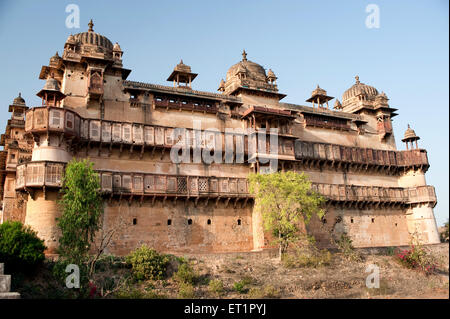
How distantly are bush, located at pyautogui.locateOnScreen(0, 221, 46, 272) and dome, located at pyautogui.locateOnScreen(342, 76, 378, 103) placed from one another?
37140 millimetres

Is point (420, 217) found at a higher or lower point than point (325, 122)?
lower

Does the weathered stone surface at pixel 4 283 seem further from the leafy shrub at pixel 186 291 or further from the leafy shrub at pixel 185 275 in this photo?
the leafy shrub at pixel 185 275

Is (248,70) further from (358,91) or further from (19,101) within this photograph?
(19,101)

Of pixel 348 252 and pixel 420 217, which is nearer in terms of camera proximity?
pixel 348 252

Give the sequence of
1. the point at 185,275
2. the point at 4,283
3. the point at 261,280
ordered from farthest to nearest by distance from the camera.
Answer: the point at 261,280 < the point at 185,275 < the point at 4,283

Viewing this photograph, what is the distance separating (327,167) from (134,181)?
1941 centimetres

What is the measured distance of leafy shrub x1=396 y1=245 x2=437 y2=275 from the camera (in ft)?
100.0

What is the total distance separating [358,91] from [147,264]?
33.1 m

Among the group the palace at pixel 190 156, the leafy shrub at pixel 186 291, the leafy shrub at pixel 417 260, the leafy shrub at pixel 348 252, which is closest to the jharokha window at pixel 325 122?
the palace at pixel 190 156

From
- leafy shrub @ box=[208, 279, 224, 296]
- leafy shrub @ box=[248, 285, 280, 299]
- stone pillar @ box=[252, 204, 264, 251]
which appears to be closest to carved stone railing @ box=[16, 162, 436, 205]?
stone pillar @ box=[252, 204, 264, 251]

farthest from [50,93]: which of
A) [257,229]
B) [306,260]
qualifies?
[306,260]

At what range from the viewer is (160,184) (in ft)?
105

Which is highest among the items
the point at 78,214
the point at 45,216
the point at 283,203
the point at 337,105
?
the point at 337,105
